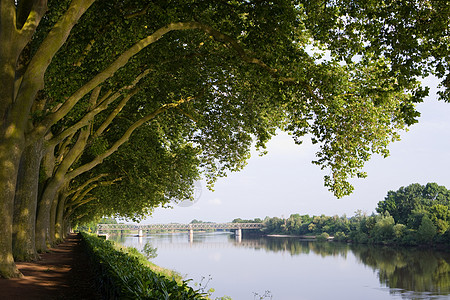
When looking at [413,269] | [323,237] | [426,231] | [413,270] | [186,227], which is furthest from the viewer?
[186,227]

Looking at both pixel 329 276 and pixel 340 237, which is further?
pixel 340 237

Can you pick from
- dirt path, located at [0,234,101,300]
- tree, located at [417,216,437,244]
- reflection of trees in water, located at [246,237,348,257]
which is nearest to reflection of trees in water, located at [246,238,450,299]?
reflection of trees in water, located at [246,237,348,257]

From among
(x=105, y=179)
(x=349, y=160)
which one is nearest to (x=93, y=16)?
(x=349, y=160)

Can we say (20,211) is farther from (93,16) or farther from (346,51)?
(346,51)

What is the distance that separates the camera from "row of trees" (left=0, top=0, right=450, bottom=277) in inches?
434

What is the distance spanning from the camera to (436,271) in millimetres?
47094

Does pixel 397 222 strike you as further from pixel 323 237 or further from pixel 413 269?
pixel 413 269

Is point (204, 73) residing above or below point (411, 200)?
above

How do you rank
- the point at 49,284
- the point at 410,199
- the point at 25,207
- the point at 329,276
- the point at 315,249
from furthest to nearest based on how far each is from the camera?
the point at 410,199 < the point at 315,249 < the point at 329,276 < the point at 25,207 < the point at 49,284

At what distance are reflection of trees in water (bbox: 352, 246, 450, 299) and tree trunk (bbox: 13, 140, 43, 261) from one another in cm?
3076

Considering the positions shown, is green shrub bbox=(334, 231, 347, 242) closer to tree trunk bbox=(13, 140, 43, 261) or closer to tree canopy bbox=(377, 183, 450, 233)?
tree canopy bbox=(377, 183, 450, 233)

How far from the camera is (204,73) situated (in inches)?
730

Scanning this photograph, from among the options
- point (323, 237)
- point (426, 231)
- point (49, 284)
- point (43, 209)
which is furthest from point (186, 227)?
point (49, 284)

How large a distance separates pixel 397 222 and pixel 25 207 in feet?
306
